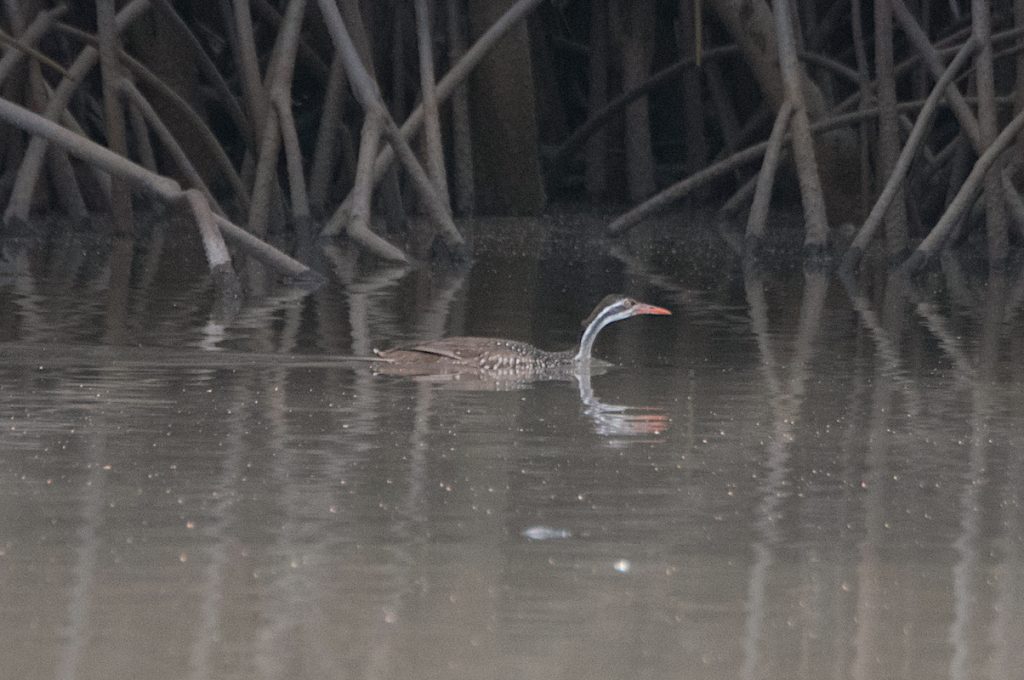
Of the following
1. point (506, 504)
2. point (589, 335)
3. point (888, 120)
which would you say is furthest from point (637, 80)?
point (506, 504)

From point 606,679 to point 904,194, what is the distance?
33.2 feet

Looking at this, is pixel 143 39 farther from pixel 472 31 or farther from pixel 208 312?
pixel 208 312

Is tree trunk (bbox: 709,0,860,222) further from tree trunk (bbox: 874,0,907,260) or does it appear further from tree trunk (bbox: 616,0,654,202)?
tree trunk (bbox: 616,0,654,202)

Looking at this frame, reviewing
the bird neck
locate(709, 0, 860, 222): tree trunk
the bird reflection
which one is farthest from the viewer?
locate(709, 0, 860, 222): tree trunk

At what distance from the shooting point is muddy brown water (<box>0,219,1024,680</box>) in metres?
4.23

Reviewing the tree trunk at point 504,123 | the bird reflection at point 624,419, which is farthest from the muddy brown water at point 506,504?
the tree trunk at point 504,123

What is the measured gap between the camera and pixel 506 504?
18.0 ft

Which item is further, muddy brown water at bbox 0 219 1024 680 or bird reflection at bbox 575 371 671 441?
bird reflection at bbox 575 371 671 441

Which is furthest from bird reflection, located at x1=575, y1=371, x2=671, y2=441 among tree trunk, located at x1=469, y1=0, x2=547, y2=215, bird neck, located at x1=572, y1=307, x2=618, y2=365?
tree trunk, located at x1=469, y1=0, x2=547, y2=215

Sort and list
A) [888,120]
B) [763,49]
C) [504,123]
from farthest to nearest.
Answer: [504,123], [763,49], [888,120]

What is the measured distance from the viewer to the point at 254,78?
13.8m

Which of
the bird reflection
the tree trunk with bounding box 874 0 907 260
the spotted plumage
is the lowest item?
the bird reflection

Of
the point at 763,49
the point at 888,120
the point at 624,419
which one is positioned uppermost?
the point at 763,49

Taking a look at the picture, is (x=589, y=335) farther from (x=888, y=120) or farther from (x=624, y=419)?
(x=888, y=120)
